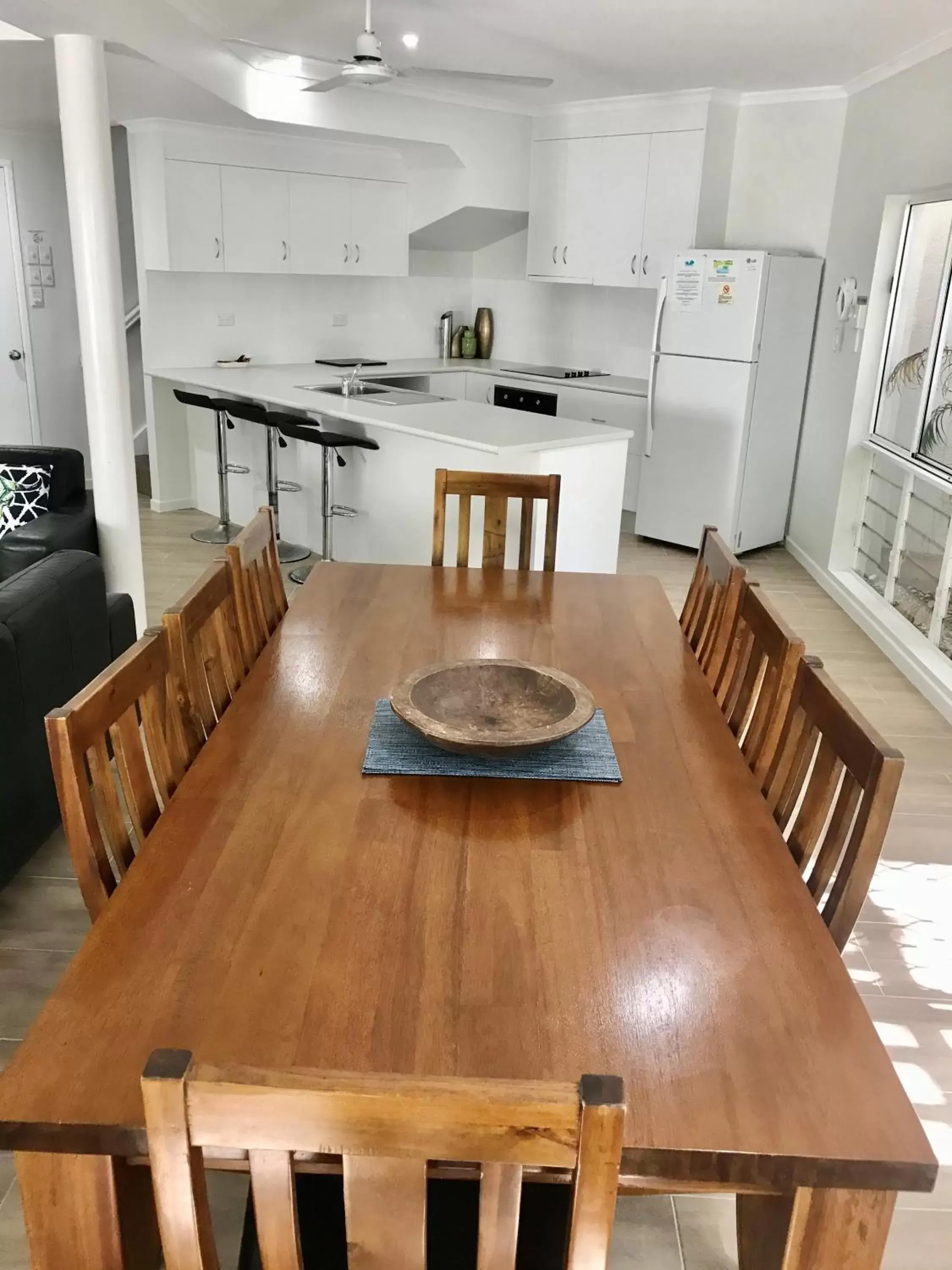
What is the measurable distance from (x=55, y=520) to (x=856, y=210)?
4173 millimetres

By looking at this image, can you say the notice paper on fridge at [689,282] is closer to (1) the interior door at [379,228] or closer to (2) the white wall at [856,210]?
(2) the white wall at [856,210]

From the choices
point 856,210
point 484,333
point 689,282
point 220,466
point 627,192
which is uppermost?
point 627,192

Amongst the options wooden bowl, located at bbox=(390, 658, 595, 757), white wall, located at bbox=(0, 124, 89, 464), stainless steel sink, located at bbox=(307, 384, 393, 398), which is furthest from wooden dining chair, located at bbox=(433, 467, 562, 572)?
white wall, located at bbox=(0, 124, 89, 464)

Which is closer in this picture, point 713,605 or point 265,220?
point 713,605

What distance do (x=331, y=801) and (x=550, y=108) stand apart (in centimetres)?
592

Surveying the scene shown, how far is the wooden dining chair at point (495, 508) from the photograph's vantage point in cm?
279

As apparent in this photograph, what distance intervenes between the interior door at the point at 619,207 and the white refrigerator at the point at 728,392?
1.58 feet

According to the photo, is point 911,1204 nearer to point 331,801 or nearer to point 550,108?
point 331,801

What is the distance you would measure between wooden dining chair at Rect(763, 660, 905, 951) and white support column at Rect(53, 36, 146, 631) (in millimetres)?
3010

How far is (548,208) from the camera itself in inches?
256

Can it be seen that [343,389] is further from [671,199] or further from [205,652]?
[205,652]

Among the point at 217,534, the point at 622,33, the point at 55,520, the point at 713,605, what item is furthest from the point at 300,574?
the point at 713,605

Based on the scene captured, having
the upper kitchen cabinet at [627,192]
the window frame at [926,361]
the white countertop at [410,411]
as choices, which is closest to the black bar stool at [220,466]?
the white countertop at [410,411]

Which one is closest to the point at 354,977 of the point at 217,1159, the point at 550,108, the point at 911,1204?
the point at 217,1159
